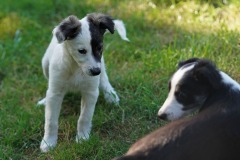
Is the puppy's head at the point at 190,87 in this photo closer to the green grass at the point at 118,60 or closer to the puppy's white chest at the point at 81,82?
the green grass at the point at 118,60

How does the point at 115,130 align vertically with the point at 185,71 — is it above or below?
below

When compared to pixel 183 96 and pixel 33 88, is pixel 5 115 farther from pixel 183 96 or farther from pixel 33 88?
pixel 183 96

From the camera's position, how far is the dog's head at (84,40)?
16.3 ft

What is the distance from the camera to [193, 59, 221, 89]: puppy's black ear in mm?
4352

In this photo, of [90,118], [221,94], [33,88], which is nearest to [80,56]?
[90,118]

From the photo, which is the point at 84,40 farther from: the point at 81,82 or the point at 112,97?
the point at 112,97

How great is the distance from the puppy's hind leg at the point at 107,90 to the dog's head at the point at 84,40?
92 centimetres

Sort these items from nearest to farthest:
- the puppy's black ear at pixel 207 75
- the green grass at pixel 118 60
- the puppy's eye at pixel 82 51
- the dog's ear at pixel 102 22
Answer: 1. the puppy's black ear at pixel 207 75
2. the puppy's eye at pixel 82 51
3. the dog's ear at pixel 102 22
4. the green grass at pixel 118 60

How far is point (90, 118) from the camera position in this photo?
552 centimetres

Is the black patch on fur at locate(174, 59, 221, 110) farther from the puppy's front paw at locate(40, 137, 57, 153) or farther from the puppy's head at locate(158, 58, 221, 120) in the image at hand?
the puppy's front paw at locate(40, 137, 57, 153)

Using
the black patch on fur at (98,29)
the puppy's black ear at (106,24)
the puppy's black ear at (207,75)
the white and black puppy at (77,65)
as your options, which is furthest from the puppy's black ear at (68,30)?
the puppy's black ear at (207,75)

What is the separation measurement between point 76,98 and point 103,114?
1.85 feet

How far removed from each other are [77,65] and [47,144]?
2.85 feet

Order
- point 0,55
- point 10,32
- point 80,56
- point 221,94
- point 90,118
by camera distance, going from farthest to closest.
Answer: point 10,32 → point 0,55 → point 90,118 → point 80,56 → point 221,94
